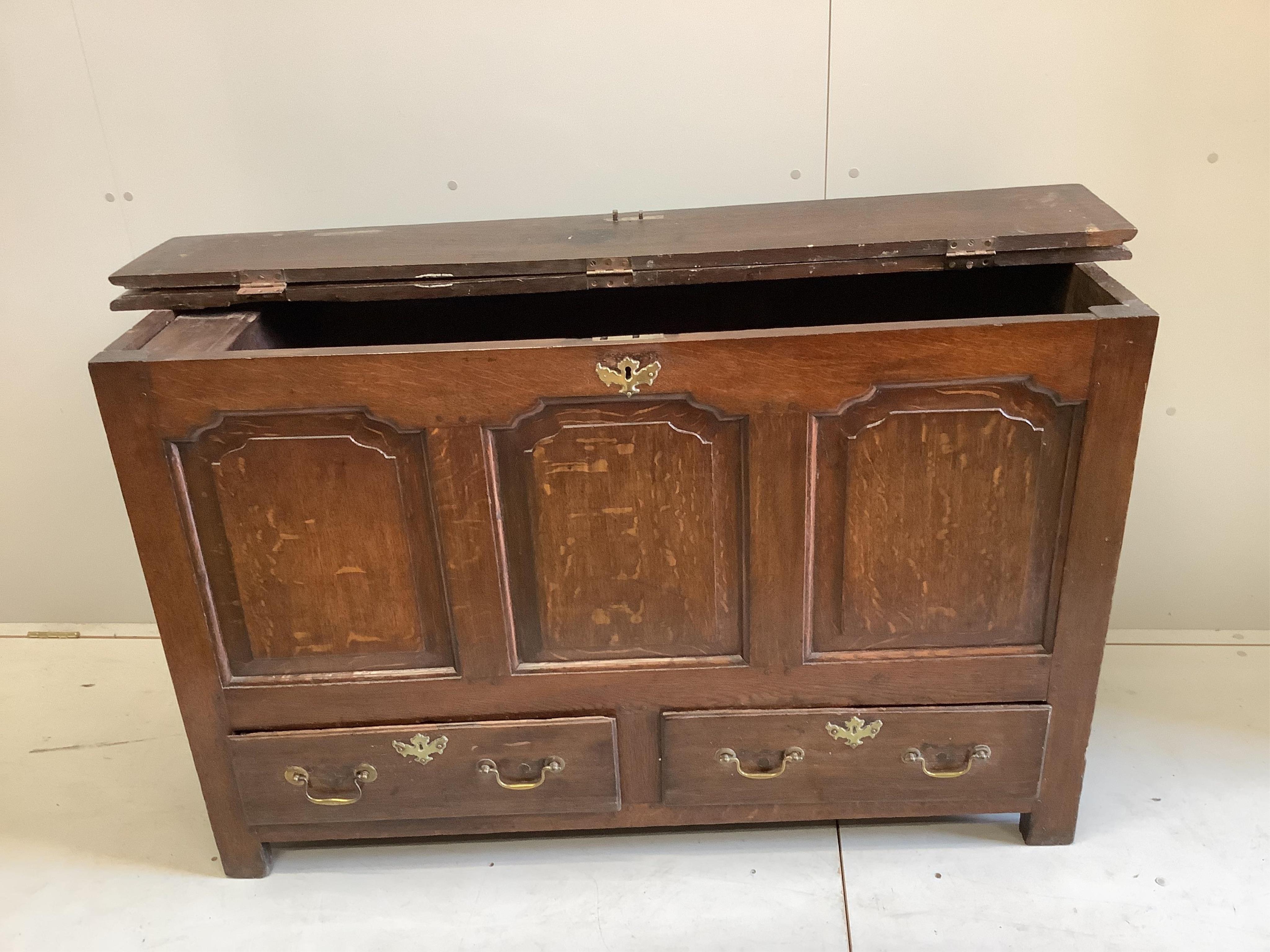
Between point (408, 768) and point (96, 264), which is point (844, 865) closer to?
point (408, 768)

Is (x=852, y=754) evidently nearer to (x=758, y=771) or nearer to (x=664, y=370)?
(x=758, y=771)

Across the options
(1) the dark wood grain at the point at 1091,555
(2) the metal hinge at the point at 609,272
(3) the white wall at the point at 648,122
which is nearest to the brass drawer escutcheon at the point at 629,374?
(2) the metal hinge at the point at 609,272

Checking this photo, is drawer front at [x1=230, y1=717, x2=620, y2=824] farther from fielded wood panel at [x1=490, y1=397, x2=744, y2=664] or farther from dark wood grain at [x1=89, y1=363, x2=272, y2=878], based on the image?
fielded wood panel at [x1=490, y1=397, x2=744, y2=664]

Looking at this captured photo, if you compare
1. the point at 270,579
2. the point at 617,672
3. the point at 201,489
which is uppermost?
the point at 201,489

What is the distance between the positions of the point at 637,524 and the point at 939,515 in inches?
15.9

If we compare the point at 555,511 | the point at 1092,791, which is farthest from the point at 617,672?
the point at 1092,791

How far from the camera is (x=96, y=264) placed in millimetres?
1939

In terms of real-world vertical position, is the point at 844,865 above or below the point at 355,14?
below

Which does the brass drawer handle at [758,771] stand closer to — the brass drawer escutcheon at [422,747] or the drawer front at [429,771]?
the drawer front at [429,771]

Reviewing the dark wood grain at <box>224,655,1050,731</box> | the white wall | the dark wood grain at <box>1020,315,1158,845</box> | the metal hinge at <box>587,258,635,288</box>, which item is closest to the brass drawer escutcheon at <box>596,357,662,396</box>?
the metal hinge at <box>587,258,635,288</box>

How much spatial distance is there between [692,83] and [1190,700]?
1425 millimetres

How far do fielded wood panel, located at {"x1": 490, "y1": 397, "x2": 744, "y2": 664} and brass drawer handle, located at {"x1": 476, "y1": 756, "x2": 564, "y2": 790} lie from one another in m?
0.17

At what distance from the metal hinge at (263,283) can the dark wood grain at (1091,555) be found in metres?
1.09

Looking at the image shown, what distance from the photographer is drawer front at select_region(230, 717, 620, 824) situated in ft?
5.00
